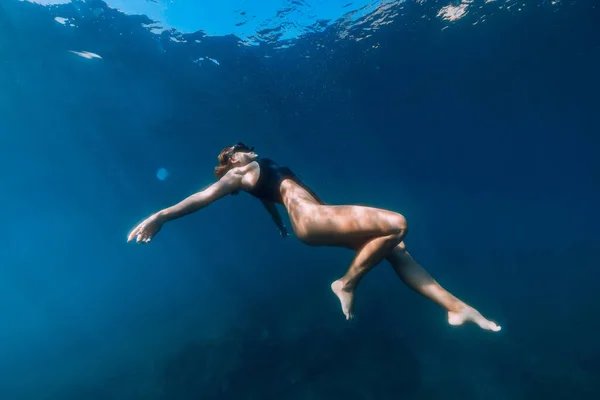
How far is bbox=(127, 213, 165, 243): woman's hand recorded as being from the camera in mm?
3135

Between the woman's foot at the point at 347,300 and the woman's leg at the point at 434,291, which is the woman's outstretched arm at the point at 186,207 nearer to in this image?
the woman's foot at the point at 347,300

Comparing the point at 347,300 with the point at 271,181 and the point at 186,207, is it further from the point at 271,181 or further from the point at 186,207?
the point at 186,207

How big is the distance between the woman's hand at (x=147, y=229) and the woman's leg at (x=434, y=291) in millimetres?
2466

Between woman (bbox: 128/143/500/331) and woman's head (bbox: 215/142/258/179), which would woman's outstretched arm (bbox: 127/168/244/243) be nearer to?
woman (bbox: 128/143/500/331)

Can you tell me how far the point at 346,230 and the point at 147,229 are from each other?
1921 millimetres

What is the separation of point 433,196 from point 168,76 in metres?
71.6

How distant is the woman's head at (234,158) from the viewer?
437 centimetres

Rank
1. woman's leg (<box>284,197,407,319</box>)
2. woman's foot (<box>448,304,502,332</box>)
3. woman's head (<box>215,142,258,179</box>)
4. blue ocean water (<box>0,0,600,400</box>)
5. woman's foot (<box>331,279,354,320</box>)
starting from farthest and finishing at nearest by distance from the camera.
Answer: blue ocean water (<box>0,0,600,400</box>) < woman's head (<box>215,142,258,179</box>) < woman's foot (<box>331,279,354,320</box>) < woman's foot (<box>448,304,502,332</box>) < woman's leg (<box>284,197,407,319</box>)

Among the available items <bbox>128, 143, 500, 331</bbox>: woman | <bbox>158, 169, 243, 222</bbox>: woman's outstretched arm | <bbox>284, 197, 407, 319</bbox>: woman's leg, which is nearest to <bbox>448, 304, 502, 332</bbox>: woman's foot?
<bbox>128, 143, 500, 331</bbox>: woman

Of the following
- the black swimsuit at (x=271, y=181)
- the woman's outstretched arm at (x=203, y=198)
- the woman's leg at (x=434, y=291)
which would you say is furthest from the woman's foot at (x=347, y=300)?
the woman's outstretched arm at (x=203, y=198)

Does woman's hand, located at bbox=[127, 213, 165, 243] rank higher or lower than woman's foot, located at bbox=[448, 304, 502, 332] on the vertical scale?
higher

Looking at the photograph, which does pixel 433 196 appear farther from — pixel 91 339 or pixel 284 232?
pixel 284 232

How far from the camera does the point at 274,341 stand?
12.4 m

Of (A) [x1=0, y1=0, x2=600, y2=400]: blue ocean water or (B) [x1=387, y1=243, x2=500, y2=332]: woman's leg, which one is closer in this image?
(B) [x1=387, y1=243, x2=500, y2=332]: woman's leg
